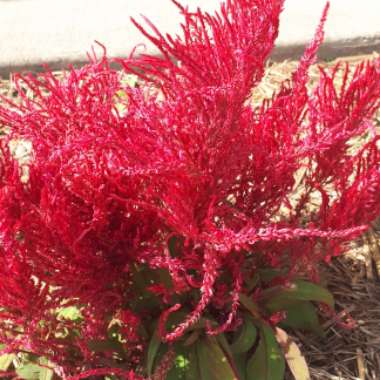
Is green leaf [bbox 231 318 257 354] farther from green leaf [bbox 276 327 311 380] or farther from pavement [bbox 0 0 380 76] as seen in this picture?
pavement [bbox 0 0 380 76]

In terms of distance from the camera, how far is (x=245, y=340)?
3.40 feet

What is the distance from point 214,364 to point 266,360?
10 centimetres

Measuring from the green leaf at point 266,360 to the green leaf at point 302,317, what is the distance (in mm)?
96

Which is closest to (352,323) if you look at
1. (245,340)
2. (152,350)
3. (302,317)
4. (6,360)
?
(302,317)

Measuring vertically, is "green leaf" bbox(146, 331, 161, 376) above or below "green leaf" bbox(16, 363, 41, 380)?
above

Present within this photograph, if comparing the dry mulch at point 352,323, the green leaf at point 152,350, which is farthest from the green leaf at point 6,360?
the dry mulch at point 352,323

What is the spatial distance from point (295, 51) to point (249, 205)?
1384 mm

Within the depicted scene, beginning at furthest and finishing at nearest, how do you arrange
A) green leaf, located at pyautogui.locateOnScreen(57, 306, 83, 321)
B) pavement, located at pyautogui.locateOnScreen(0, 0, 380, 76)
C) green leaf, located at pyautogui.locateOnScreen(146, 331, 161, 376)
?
pavement, located at pyautogui.locateOnScreen(0, 0, 380, 76)
green leaf, located at pyautogui.locateOnScreen(57, 306, 83, 321)
green leaf, located at pyautogui.locateOnScreen(146, 331, 161, 376)

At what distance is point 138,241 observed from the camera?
908mm

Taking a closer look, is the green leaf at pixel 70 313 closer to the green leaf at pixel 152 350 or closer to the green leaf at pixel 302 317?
the green leaf at pixel 152 350

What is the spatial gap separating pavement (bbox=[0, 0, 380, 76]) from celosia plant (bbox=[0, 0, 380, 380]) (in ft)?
4.26

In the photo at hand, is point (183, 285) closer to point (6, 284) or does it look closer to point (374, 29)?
point (6, 284)

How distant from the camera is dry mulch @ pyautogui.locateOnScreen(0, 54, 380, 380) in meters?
1.17

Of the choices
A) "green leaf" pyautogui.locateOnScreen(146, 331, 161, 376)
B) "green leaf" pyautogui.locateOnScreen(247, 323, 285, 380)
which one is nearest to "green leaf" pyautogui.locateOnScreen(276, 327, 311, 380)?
"green leaf" pyautogui.locateOnScreen(247, 323, 285, 380)
